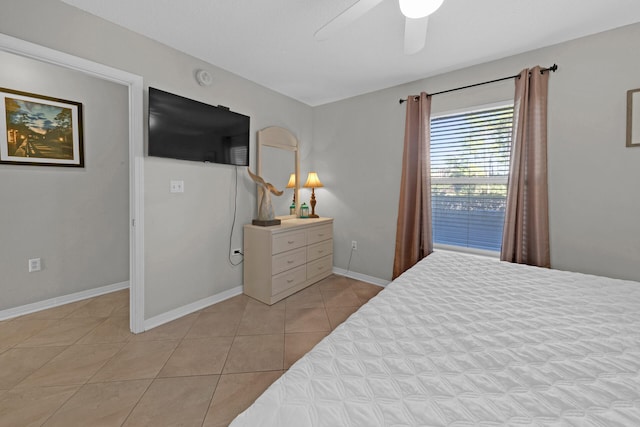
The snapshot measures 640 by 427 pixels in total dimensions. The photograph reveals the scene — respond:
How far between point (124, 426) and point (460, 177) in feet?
10.1

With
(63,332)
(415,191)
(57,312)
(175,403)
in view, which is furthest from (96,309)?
(415,191)

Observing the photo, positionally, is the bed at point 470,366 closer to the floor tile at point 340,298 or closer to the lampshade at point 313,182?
the floor tile at point 340,298

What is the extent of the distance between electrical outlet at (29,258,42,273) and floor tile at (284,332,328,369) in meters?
2.44

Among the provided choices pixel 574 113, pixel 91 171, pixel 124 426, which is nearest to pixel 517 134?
pixel 574 113

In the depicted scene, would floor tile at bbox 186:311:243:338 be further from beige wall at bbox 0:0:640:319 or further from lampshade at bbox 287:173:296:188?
lampshade at bbox 287:173:296:188

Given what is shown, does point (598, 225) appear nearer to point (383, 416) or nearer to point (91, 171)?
point (383, 416)

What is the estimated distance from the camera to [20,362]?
1.65 metres

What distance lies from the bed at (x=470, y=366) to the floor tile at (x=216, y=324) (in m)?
1.45

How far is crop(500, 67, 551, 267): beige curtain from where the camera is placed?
2027 mm

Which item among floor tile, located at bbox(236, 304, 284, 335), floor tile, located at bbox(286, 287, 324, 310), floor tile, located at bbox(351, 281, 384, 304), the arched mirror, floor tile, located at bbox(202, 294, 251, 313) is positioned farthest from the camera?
the arched mirror

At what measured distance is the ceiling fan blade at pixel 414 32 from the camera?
1.34 metres

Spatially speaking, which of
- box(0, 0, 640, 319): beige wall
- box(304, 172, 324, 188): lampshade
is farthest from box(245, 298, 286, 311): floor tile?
box(304, 172, 324, 188): lampshade

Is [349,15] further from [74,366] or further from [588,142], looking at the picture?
[74,366]

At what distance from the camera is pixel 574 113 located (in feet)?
6.41
